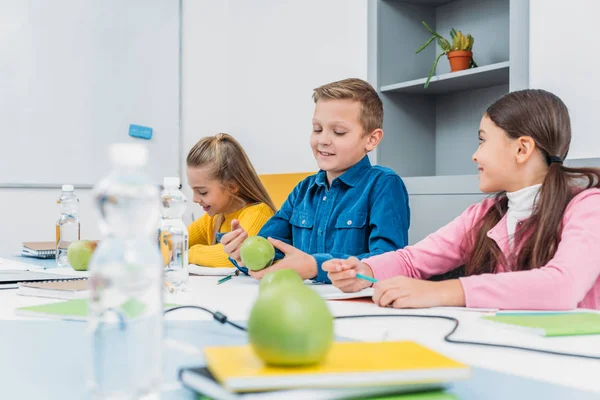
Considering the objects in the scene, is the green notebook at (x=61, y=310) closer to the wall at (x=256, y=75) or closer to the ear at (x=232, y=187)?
the ear at (x=232, y=187)

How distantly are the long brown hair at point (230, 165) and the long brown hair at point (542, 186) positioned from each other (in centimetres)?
96

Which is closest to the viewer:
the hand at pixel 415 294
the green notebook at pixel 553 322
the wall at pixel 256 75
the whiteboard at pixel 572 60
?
Result: the green notebook at pixel 553 322

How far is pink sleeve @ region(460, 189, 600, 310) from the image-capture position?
40.9 inches

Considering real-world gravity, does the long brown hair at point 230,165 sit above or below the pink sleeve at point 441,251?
above

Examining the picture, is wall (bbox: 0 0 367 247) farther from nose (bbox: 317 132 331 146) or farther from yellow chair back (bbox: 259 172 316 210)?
nose (bbox: 317 132 331 146)

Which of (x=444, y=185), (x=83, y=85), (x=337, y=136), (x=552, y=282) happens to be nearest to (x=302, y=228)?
Result: (x=337, y=136)

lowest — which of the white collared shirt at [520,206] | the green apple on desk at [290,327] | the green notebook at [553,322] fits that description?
the green notebook at [553,322]

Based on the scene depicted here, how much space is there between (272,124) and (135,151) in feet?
11.0

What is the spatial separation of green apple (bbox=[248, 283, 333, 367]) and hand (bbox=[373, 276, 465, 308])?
57 centimetres

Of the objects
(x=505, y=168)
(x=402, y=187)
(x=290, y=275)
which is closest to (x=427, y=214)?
(x=402, y=187)

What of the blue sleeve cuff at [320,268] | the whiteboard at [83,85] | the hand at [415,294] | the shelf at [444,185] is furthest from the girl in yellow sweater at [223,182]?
the whiteboard at [83,85]

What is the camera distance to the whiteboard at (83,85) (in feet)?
11.1

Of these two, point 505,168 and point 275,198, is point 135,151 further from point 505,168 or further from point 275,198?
point 275,198

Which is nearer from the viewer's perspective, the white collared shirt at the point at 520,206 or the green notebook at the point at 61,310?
Result: the green notebook at the point at 61,310
